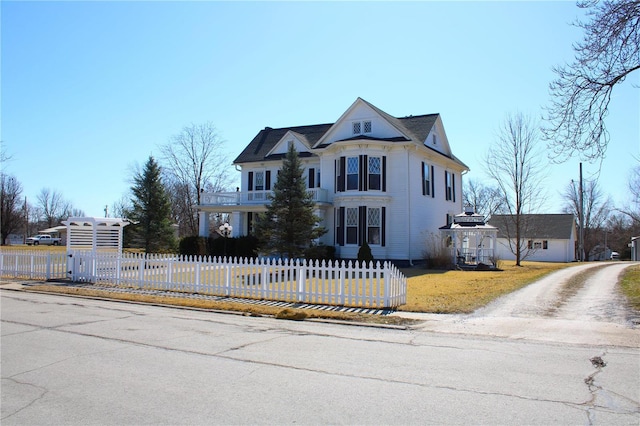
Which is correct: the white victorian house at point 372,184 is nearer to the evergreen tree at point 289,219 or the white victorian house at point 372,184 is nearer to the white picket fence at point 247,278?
the evergreen tree at point 289,219

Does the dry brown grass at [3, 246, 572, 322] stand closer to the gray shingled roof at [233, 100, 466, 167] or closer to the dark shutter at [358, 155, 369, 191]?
the dark shutter at [358, 155, 369, 191]

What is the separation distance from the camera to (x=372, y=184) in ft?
93.9

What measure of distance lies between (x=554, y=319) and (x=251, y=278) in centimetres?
851

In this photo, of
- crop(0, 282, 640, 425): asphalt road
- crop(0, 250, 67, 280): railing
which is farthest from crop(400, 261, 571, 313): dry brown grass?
crop(0, 250, 67, 280): railing

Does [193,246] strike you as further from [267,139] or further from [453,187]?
[453,187]

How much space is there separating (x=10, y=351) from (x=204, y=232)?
90.4ft

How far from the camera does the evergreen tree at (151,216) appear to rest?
3334 cm

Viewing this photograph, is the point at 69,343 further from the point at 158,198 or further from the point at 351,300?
the point at 158,198

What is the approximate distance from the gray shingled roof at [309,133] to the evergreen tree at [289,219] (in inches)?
243

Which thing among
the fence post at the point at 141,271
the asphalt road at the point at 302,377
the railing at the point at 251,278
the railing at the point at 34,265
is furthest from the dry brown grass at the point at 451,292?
the railing at the point at 34,265

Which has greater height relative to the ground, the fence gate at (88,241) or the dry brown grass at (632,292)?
the fence gate at (88,241)

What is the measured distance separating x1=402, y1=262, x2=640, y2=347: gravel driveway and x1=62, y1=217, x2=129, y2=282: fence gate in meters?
14.0

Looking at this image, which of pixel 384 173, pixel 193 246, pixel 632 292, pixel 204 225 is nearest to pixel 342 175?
pixel 384 173

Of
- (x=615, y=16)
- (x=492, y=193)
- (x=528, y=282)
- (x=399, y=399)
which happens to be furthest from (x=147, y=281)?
(x=492, y=193)
